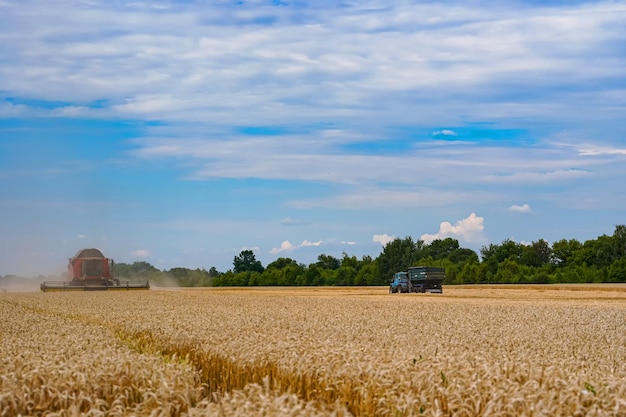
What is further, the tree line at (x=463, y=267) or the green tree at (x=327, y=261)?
the green tree at (x=327, y=261)

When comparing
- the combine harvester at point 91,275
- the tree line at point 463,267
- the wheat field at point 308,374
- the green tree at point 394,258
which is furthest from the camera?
the green tree at point 394,258

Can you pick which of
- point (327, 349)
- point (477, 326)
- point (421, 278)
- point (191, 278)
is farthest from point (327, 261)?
point (327, 349)

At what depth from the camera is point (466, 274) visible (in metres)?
99.8

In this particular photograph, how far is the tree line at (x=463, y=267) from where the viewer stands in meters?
96.3

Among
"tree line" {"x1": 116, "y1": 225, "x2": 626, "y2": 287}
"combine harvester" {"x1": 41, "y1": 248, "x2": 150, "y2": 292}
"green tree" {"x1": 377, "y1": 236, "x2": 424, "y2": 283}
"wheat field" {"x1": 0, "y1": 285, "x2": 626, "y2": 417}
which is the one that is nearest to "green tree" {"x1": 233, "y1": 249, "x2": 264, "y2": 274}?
"tree line" {"x1": 116, "y1": 225, "x2": 626, "y2": 287}

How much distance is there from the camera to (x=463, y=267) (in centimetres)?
10138

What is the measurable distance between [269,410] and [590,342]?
13069mm

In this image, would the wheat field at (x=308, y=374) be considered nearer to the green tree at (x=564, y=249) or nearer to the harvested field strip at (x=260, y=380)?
the harvested field strip at (x=260, y=380)

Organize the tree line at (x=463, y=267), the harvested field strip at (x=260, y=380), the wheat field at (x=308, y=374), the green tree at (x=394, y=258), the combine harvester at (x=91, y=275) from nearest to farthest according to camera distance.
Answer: the wheat field at (x=308, y=374) → the harvested field strip at (x=260, y=380) → the combine harvester at (x=91, y=275) → the tree line at (x=463, y=267) → the green tree at (x=394, y=258)

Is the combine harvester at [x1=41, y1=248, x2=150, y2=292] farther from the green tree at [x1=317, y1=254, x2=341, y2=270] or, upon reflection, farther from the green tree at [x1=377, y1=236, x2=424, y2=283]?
the green tree at [x1=317, y1=254, x2=341, y2=270]

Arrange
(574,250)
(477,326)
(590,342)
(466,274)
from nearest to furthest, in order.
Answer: (590,342) < (477,326) < (466,274) < (574,250)

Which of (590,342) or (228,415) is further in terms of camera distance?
(590,342)

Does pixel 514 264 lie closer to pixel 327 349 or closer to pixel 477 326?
pixel 477 326

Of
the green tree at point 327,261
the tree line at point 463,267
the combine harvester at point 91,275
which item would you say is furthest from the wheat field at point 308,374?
the green tree at point 327,261
